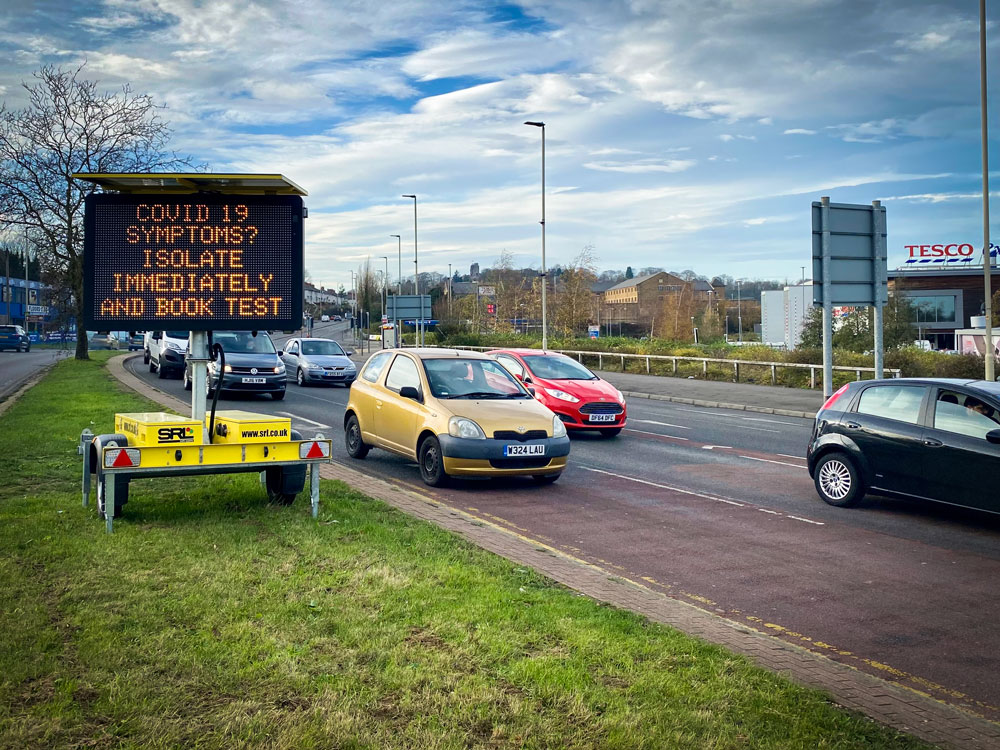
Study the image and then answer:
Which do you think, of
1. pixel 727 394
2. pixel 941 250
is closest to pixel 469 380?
pixel 727 394

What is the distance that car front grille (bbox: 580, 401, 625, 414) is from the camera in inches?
641

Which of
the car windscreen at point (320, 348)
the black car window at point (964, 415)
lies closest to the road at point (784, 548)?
the black car window at point (964, 415)

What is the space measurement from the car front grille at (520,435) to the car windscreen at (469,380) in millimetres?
1008

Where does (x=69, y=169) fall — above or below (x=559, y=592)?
above

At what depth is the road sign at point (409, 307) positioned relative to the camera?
5009cm

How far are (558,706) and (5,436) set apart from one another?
12263 mm

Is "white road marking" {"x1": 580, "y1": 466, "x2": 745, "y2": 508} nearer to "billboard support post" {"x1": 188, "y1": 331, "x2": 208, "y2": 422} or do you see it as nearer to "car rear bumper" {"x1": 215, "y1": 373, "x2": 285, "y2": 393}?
"billboard support post" {"x1": 188, "y1": 331, "x2": 208, "y2": 422}

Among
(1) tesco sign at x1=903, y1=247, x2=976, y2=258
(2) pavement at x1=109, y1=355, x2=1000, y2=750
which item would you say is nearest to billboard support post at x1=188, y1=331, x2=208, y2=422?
(2) pavement at x1=109, y1=355, x2=1000, y2=750

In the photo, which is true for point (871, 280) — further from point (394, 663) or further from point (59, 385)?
point (59, 385)

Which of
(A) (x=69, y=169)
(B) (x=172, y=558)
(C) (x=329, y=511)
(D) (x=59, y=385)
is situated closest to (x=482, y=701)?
(B) (x=172, y=558)

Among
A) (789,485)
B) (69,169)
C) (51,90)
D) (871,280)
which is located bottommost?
(789,485)

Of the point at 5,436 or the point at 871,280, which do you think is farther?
the point at 871,280

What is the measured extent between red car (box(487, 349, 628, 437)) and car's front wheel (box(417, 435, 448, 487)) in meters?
4.79

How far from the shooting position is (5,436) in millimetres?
13664
